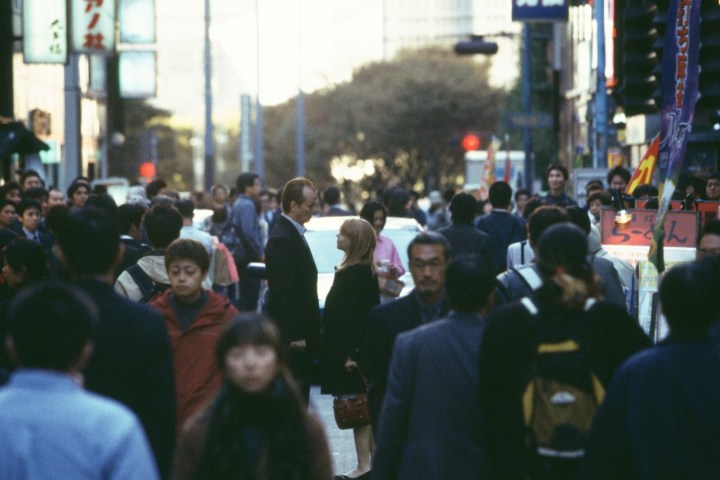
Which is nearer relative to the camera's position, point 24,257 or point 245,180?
point 24,257

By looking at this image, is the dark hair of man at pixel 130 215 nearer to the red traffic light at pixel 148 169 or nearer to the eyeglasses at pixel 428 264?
the eyeglasses at pixel 428 264

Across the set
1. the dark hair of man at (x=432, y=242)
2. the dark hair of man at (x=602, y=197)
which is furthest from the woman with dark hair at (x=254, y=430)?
the dark hair of man at (x=602, y=197)

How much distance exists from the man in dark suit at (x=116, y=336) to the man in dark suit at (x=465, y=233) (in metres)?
6.14

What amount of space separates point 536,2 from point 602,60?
21.2 feet

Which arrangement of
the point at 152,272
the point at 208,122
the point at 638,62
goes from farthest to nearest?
the point at 208,122, the point at 638,62, the point at 152,272

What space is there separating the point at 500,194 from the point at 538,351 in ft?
26.5

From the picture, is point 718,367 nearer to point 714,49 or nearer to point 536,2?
point 714,49

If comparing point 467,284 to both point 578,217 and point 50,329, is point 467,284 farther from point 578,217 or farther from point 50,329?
point 578,217

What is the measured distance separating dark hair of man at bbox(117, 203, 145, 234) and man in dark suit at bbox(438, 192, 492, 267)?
221 cm

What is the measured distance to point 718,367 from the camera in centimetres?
500

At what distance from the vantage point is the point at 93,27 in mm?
27531

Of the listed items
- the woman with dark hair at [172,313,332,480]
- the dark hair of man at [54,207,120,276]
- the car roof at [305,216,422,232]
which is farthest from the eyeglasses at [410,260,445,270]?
the car roof at [305,216,422,232]

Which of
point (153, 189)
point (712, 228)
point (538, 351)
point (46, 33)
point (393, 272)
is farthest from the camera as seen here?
point (46, 33)

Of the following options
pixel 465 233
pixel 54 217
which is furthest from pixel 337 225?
pixel 54 217
